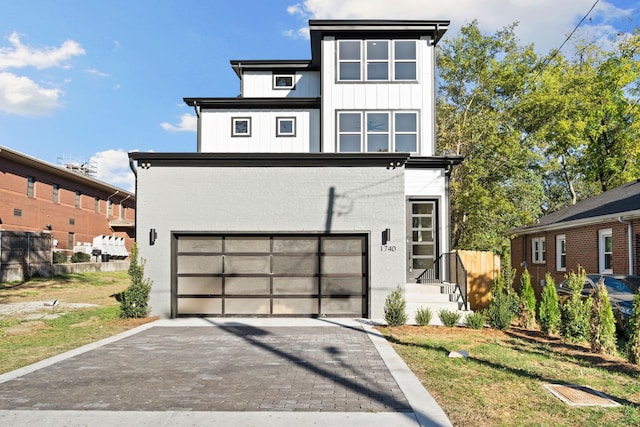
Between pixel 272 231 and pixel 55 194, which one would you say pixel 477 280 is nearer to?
pixel 272 231

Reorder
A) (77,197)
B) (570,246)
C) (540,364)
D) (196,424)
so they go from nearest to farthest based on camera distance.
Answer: (196,424) → (540,364) → (570,246) → (77,197)

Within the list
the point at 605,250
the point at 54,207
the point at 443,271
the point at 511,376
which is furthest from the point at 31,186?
the point at 605,250

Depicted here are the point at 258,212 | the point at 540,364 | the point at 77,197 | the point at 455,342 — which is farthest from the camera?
the point at 77,197

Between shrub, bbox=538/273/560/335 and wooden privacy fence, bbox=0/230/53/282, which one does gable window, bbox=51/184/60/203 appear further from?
shrub, bbox=538/273/560/335

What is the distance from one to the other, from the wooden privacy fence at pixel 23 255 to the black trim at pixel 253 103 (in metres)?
11.3

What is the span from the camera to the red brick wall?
26.9 meters

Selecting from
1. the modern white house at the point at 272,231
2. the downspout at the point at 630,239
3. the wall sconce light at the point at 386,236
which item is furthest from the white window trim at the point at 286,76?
the downspout at the point at 630,239

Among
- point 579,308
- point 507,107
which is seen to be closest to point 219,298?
point 579,308

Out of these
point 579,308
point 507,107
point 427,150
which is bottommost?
point 579,308

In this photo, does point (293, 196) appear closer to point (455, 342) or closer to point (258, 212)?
point (258, 212)

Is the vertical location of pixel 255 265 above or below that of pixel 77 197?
below

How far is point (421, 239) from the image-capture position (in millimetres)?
16156

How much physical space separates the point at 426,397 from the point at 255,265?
7766 mm

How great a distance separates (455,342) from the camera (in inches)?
373
